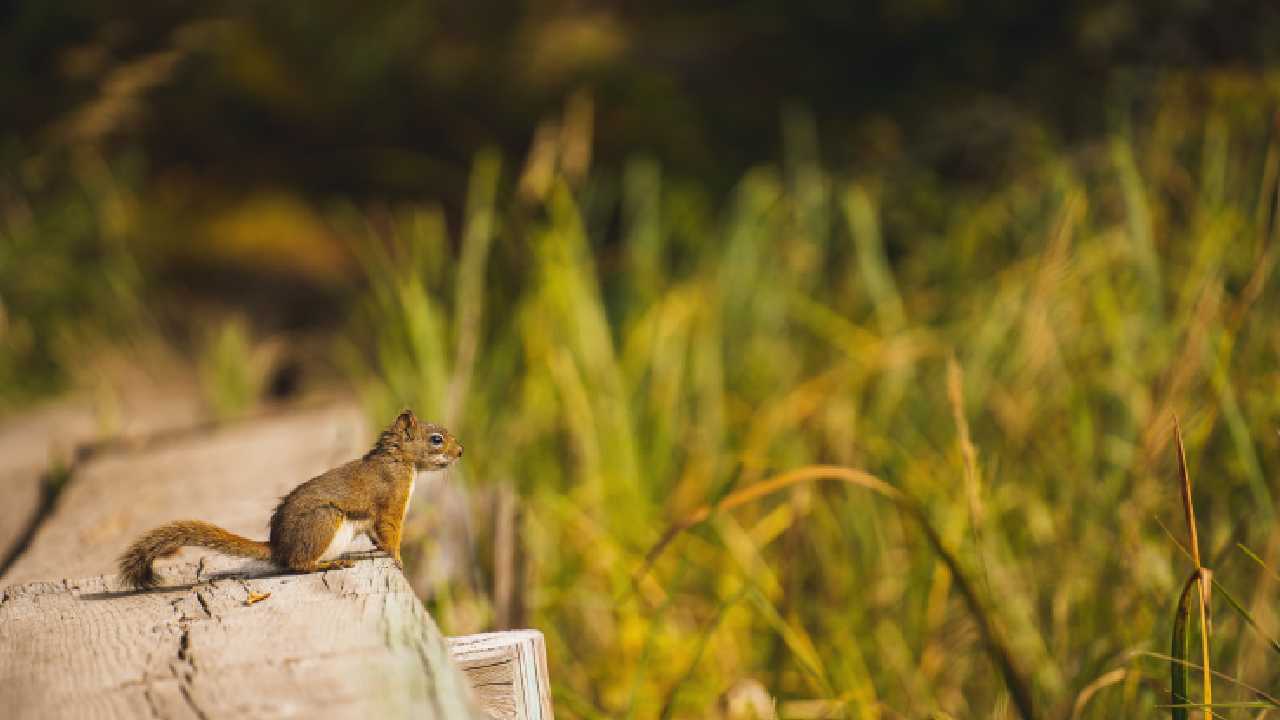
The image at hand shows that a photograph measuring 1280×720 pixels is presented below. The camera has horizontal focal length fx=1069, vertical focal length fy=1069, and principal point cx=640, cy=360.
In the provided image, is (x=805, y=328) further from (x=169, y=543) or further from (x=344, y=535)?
(x=169, y=543)

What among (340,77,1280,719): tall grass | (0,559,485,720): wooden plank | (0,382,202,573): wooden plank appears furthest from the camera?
(0,382,202,573): wooden plank

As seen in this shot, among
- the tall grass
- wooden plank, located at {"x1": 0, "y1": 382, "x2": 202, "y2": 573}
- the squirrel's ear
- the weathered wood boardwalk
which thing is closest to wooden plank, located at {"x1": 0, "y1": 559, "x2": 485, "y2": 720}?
the weathered wood boardwalk

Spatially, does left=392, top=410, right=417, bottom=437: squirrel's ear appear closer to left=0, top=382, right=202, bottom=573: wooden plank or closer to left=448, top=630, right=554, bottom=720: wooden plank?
left=448, top=630, right=554, bottom=720: wooden plank

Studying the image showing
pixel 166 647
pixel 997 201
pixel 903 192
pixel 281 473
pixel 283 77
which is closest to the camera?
pixel 166 647

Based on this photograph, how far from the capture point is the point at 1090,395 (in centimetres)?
239

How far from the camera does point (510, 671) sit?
3.78 feet

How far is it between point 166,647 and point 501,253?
1.70m

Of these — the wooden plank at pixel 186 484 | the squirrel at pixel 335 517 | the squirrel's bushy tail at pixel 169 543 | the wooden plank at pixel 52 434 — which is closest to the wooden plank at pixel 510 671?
the squirrel at pixel 335 517

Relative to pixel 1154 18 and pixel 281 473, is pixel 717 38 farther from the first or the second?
pixel 281 473

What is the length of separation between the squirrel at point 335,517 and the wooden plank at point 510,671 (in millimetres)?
142

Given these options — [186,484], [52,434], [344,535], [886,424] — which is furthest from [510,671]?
[52,434]

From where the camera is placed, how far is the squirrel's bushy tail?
3.67 feet

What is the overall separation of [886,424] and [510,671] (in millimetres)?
1632

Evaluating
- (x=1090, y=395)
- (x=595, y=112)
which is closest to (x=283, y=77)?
(x=595, y=112)
